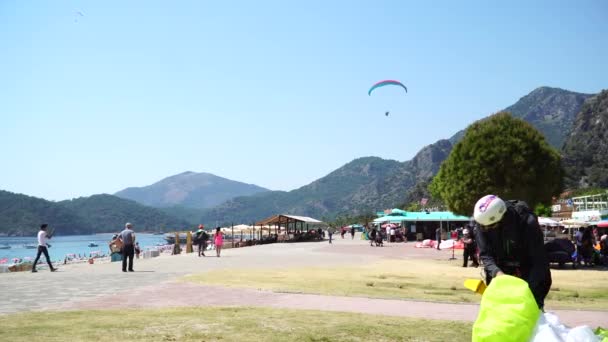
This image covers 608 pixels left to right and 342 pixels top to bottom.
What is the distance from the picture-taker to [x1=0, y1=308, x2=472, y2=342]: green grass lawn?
22.8 feet

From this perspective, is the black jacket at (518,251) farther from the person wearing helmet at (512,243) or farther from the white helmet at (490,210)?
the white helmet at (490,210)

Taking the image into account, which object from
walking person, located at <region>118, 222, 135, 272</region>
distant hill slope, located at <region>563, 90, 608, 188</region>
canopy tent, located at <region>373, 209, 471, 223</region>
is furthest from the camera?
distant hill slope, located at <region>563, 90, 608, 188</region>

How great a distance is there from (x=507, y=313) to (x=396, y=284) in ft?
35.8

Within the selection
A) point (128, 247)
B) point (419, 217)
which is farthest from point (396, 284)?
point (419, 217)

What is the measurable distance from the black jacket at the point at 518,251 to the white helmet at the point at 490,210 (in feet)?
0.62

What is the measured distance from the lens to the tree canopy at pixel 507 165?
80.9 feet

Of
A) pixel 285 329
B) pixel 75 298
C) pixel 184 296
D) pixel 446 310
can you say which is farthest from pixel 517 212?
pixel 75 298

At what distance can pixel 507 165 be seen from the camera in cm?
2480

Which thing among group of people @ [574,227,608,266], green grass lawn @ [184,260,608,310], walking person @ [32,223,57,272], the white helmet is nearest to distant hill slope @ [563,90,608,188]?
group of people @ [574,227,608,266]

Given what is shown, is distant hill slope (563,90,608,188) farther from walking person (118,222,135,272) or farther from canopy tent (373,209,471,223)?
walking person (118,222,135,272)

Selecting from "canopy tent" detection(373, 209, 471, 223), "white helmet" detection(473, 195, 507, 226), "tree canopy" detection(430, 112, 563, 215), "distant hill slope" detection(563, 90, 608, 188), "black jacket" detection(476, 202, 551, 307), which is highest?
"distant hill slope" detection(563, 90, 608, 188)

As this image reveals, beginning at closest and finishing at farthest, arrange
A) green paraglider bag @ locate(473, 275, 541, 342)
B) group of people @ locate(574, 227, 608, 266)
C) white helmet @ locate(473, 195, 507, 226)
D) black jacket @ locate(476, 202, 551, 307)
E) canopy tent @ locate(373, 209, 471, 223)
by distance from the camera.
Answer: green paraglider bag @ locate(473, 275, 541, 342) < white helmet @ locate(473, 195, 507, 226) < black jacket @ locate(476, 202, 551, 307) < group of people @ locate(574, 227, 608, 266) < canopy tent @ locate(373, 209, 471, 223)

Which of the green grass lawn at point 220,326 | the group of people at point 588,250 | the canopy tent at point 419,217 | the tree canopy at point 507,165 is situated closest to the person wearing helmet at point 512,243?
the green grass lawn at point 220,326

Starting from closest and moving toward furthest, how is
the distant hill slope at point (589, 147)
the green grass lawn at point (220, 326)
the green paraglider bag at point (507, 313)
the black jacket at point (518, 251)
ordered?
the green paraglider bag at point (507, 313) < the black jacket at point (518, 251) < the green grass lawn at point (220, 326) < the distant hill slope at point (589, 147)
